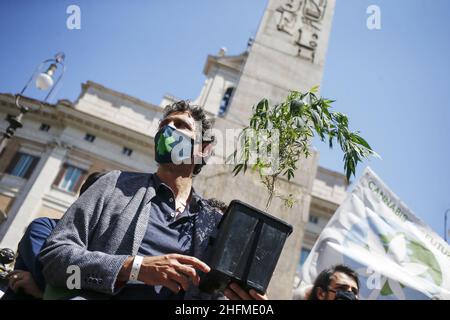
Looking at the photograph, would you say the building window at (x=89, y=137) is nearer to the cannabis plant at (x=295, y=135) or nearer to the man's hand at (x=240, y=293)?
the cannabis plant at (x=295, y=135)

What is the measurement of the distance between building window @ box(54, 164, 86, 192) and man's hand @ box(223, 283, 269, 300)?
20764 millimetres

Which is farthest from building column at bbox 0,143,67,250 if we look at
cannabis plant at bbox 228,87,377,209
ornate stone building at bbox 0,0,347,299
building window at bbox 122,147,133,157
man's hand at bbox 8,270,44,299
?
cannabis plant at bbox 228,87,377,209

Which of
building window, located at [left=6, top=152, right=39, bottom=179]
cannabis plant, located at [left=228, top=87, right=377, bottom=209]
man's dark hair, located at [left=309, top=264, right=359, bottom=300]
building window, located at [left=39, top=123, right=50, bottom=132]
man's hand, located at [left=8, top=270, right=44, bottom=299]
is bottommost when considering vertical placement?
man's hand, located at [left=8, top=270, right=44, bottom=299]

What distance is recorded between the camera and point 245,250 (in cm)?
116

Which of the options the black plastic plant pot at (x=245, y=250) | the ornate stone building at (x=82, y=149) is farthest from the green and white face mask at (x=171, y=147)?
the ornate stone building at (x=82, y=149)

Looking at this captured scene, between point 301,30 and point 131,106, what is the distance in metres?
20.1

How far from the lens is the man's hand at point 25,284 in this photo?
4.56ft

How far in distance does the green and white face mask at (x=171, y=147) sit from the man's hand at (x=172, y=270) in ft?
2.47

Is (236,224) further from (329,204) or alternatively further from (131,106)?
(131,106)

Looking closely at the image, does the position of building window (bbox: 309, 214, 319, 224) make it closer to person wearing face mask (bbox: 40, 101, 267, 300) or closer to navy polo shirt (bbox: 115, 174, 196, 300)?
person wearing face mask (bbox: 40, 101, 267, 300)

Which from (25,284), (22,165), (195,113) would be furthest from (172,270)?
(22,165)

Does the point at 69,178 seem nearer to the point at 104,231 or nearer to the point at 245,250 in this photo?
the point at 104,231

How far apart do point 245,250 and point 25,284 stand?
102 cm

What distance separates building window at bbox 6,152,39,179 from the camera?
792 inches
